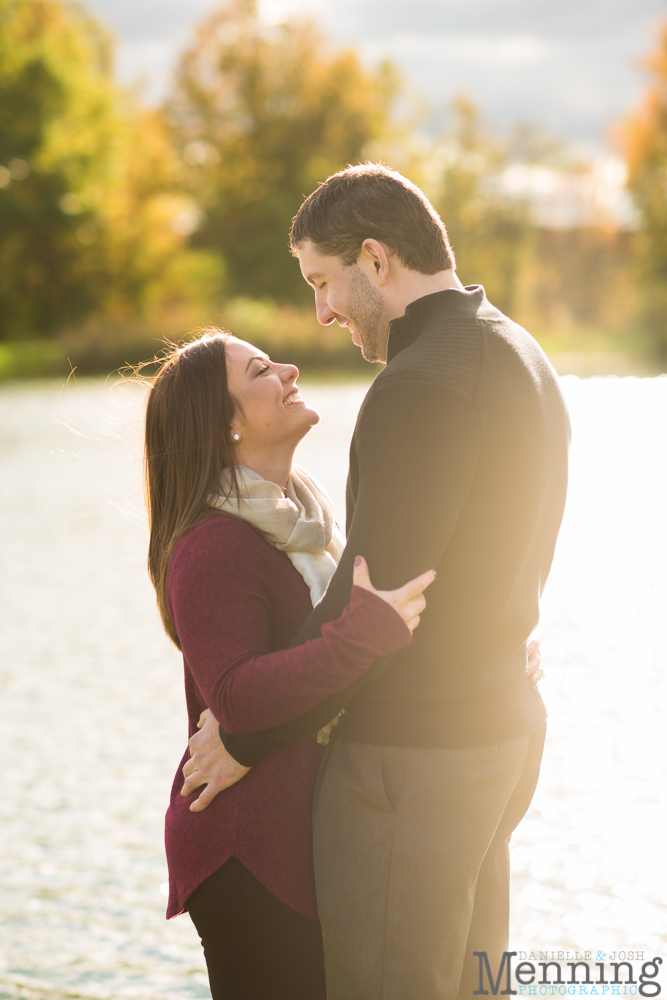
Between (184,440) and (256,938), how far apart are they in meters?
1.00

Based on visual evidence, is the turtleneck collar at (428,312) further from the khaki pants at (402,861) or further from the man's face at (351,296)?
the khaki pants at (402,861)

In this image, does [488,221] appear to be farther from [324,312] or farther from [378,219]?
[378,219]

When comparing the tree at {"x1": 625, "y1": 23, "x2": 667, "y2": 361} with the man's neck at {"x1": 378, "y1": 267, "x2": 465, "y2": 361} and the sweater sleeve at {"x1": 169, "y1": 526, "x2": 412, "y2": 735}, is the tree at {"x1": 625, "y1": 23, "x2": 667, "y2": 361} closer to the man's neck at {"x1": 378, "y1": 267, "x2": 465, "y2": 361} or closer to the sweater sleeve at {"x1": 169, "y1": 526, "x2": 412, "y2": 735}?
the man's neck at {"x1": 378, "y1": 267, "x2": 465, "y2": 361}

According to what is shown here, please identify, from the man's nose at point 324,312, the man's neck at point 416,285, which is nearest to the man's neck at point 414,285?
the man's neck at point 416,285

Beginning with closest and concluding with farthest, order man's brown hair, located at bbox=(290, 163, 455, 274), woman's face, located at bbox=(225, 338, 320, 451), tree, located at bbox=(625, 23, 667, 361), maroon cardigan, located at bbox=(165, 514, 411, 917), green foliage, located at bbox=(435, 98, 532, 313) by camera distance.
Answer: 1. maroon cardigan, located at bbox=(165, 514, 411, 917)
2. man's brown hair, located at bbox=(290, 163, 455, 274)
3. woman's face, located at bbox=(225, 338, 320, 451)
4. tree, located at bbox=(625, 23, 667, 361)
5. green foliage, located at bbox=(435, 98, 532, 313)

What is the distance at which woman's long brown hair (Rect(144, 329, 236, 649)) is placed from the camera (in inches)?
86.3

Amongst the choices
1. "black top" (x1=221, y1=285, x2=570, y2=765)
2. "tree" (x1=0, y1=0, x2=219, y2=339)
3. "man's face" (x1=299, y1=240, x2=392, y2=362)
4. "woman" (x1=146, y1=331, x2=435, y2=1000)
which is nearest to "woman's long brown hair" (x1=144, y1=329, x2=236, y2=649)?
"woman" (x1=146, y1=331, x2=435, y2=1000)

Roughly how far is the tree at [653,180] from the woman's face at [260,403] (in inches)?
1368

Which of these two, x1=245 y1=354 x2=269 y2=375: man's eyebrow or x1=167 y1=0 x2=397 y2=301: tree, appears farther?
x1=167 y1=0 x2=397 y2=301: tree

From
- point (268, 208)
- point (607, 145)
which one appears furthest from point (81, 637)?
point (607, 145)

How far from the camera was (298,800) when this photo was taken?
2.10 meters

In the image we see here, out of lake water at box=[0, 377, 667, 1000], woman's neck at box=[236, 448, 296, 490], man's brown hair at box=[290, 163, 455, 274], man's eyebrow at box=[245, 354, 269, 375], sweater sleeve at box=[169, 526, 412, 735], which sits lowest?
lake water at box=[0, 377, 667, 1000]

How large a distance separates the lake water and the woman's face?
377mm

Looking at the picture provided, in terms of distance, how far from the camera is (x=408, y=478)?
1.79 m
